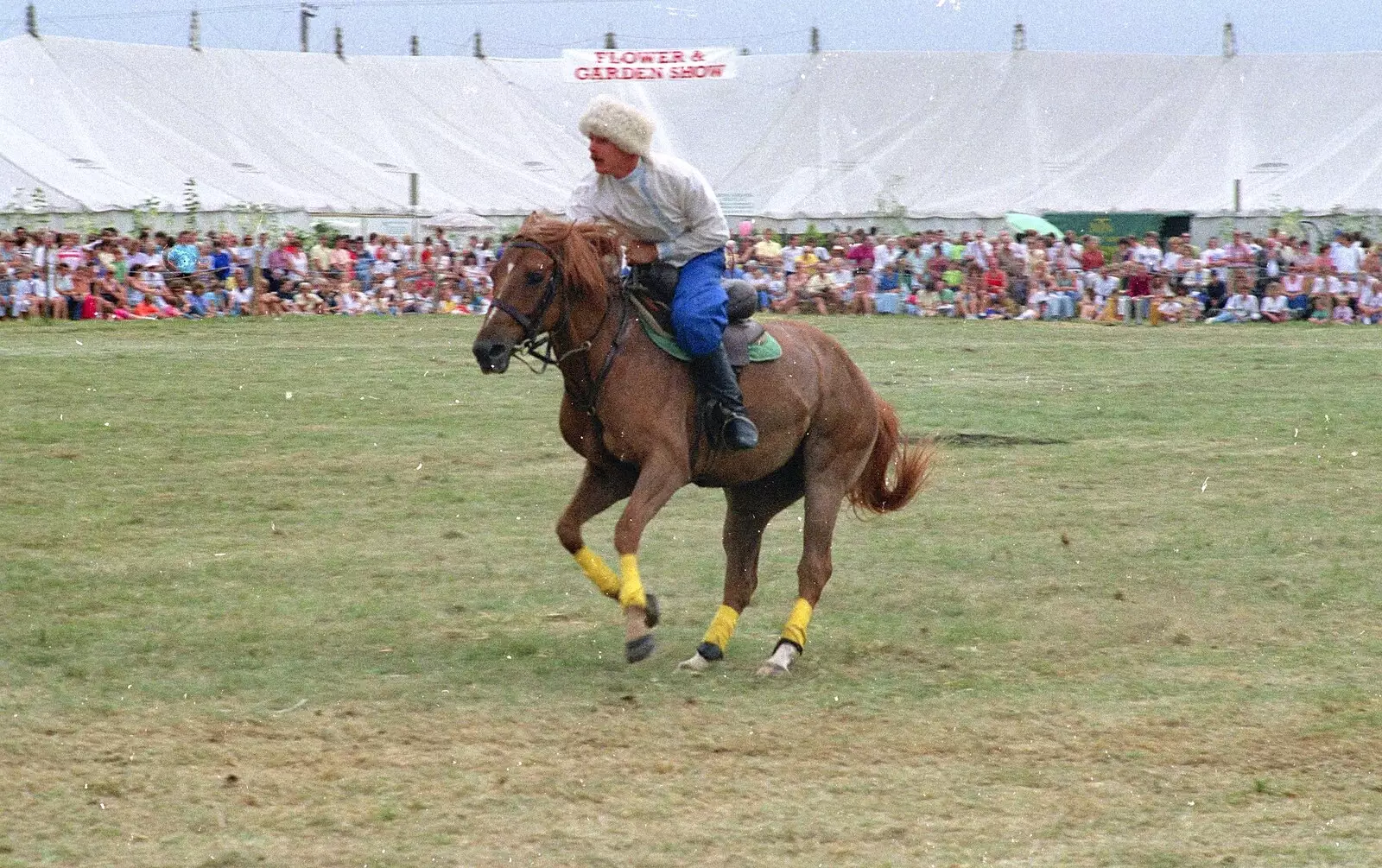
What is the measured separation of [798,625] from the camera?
7371mm

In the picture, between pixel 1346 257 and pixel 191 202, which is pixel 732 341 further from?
pixel 191 202

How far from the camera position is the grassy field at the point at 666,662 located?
16.6 feet

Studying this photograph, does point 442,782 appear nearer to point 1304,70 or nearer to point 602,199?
point 602,199

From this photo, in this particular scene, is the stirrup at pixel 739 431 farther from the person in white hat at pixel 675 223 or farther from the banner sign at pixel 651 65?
the banner sign at pixel 651 65

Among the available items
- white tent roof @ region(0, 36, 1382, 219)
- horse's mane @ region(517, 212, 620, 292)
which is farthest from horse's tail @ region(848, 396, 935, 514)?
white tent roof @ region(0, 36, 1382, 219)

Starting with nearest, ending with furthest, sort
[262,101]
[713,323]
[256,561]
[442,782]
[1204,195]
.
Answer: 1. [442,782]
2. [713,323]
3. [256,561]
4. [1204,195]
5. [262,101]

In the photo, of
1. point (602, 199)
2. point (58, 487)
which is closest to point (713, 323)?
point (602, 199)

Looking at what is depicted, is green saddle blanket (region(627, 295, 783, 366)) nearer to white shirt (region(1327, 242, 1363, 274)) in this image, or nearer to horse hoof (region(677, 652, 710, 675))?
horse hoof (region(677, 652, 710, 675))

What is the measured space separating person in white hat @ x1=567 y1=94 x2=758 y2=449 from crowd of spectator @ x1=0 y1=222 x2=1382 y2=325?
66.1ft

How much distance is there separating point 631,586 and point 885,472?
2032 mm

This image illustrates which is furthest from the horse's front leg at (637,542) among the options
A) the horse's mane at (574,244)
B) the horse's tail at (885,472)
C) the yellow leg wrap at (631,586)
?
the horse's tail at (885,472)

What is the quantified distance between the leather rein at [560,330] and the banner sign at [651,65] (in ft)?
144

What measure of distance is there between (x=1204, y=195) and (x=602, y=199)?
3748 cm

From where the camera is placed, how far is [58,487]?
11.5 metres
